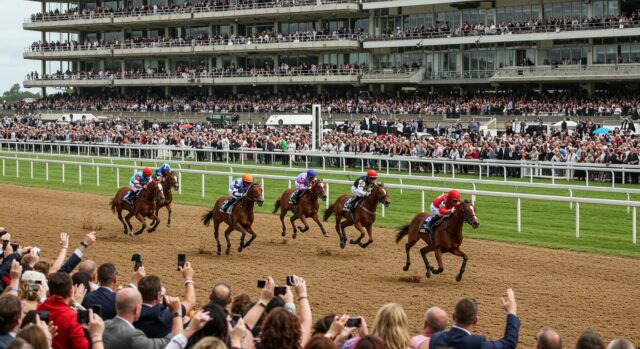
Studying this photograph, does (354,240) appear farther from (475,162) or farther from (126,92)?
(126,92)

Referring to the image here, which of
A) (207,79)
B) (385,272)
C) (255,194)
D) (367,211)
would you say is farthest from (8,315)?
(207,79)

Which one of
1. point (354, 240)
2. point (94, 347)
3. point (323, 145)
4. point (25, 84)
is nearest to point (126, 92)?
point (25, 84)

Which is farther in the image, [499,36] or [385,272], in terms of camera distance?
[499,36]

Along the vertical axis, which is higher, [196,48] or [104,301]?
[196,48]

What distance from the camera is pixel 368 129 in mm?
37156

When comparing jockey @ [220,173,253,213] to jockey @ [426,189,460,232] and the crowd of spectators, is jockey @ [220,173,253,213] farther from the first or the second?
the crowd of spectators

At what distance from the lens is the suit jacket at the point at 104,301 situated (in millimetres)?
6273

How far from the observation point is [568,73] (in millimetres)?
39812

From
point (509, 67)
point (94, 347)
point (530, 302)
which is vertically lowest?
point (530, 302)

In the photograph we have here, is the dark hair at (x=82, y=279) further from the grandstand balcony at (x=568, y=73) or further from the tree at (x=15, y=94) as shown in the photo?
the tree at (x=15, y=94)

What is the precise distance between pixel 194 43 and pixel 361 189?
43.8 meters

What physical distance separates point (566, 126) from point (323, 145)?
27.4 feet

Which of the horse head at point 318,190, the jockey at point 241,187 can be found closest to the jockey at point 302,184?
the horse head at point 318,190

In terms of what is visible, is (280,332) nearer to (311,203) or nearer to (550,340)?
(550,340)
